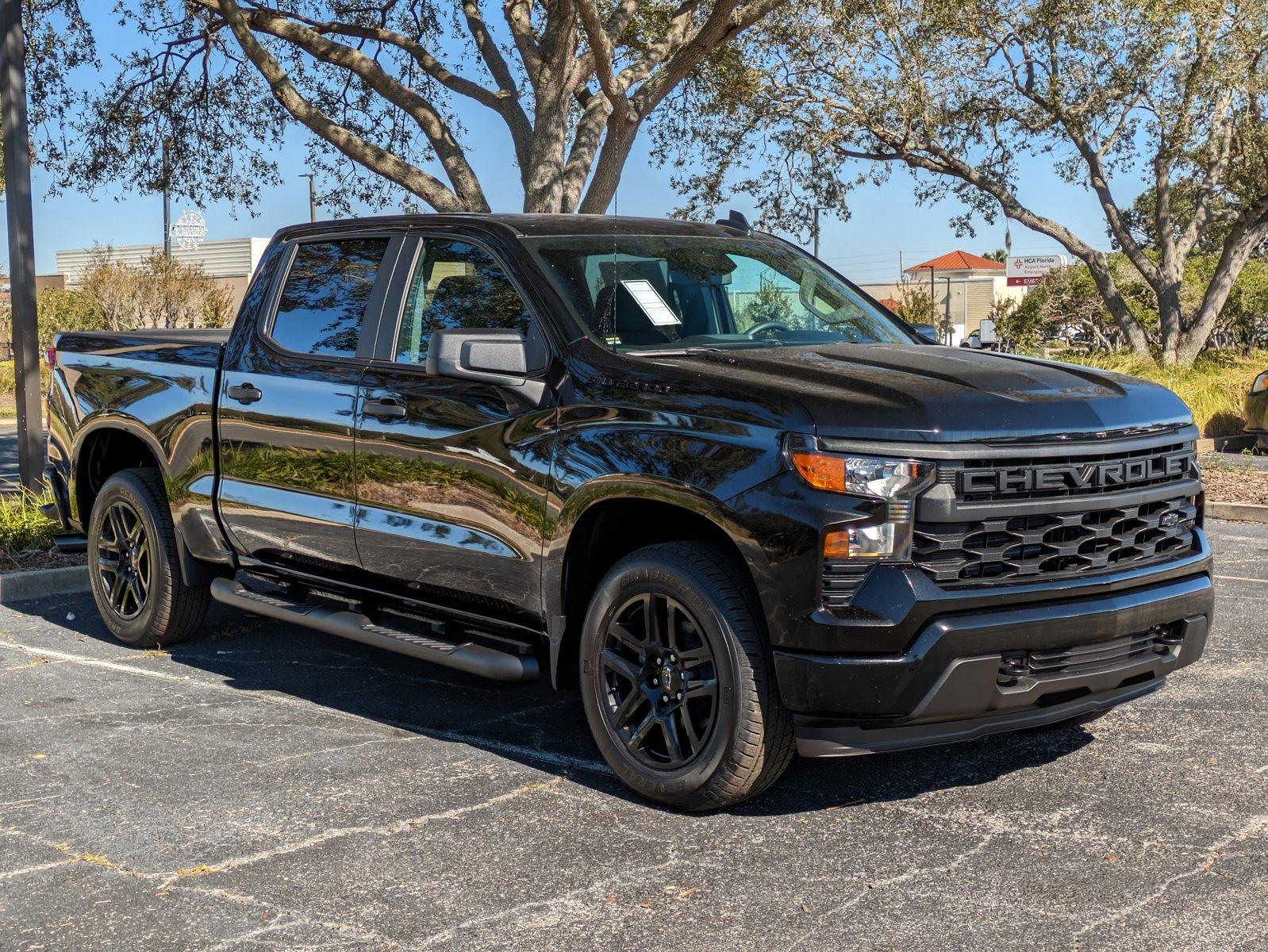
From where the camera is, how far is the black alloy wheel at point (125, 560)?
7168 mm

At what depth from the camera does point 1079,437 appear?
451cm

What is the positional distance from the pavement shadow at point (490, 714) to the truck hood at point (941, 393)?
1.37m

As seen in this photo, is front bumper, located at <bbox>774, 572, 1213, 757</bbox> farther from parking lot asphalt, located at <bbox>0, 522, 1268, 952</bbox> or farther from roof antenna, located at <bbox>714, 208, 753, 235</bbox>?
roof antenna, located at <bbox>714, 208, 753, 235</bbox>

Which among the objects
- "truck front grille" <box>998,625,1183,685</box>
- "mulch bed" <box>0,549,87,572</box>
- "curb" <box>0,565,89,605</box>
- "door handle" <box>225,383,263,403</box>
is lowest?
"curb" <box>0,565,89,605</box>

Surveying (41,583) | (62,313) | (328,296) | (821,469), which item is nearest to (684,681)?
(821,469)

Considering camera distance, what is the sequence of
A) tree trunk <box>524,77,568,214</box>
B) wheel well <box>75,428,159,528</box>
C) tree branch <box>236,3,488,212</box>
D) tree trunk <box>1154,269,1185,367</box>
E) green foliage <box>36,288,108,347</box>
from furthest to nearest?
1. green foliage <box>36,288,108,347</box>
2. tree trunk <box>1154,269,1185,367</box>
3. tree branch <box>236,3,488,212</box>
4. tree trunk <box>524,77,568,214</box>
5. wheel well <box>75,428,159,528</box>

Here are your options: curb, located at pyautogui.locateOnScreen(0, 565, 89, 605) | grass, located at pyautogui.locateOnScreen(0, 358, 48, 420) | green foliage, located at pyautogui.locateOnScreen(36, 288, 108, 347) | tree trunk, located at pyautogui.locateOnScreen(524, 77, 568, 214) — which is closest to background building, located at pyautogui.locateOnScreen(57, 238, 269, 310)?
green foliage, located at pyautogui.locateOnScreen(36, 288, 108, 347)

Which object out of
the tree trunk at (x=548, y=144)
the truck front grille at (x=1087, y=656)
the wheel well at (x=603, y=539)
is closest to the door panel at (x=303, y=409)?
the wheel well at (x=603, y=539)

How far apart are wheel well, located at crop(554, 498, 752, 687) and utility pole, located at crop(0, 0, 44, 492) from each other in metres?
6.29

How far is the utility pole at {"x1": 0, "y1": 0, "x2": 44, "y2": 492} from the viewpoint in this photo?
10039 millimetres

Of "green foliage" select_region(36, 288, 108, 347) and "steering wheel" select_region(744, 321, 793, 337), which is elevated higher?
"green foliage" select_region(36, 288, 108, 347)

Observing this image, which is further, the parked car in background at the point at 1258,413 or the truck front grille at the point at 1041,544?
the parked car in background at the point at 1258,413

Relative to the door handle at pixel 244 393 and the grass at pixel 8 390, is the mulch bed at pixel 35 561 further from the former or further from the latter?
the grass at pixel 8 390

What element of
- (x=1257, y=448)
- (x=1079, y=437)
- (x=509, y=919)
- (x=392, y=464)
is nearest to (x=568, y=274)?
(x=392, y=464)
